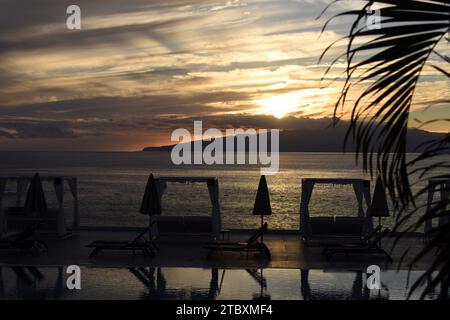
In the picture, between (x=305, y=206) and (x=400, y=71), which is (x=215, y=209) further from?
(x=400, y=71)

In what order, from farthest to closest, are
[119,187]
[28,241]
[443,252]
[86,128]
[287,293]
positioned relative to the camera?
[119,187] → [86,128] → [28,241] → [287,293] → [443,252]

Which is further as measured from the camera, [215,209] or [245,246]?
[215,209]

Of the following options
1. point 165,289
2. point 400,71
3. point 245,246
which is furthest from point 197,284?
point 400,71

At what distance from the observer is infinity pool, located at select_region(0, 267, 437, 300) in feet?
31.1

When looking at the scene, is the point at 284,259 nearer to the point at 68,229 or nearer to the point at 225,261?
the point at 225,261

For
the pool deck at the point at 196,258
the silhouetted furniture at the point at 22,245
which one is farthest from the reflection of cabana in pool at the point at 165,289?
the silhouetted furniture at the point at 22,245

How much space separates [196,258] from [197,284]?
2356mm

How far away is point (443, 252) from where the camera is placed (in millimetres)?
A: 2123

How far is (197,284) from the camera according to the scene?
1023 cm

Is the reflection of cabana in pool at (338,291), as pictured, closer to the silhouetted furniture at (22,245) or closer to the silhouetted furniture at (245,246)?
the silhouetted furniture at (245,246)

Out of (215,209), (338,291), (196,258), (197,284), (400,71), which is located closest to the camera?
(400,71)

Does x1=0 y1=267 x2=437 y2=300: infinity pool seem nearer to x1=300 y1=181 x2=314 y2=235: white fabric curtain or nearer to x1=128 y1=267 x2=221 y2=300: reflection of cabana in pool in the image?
x1=128 y1=267 x2=221 y2=300: reflection of cabana in pool
